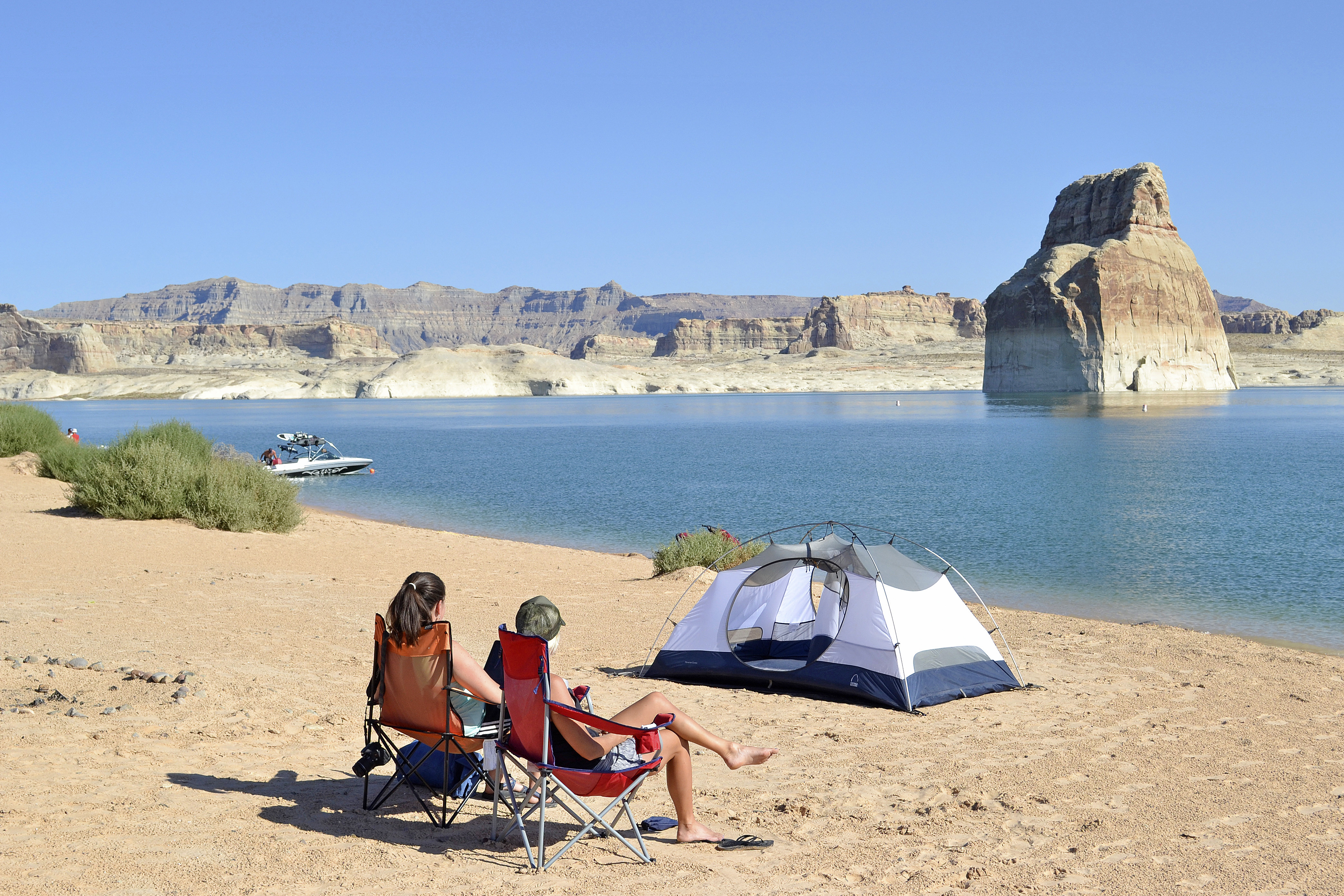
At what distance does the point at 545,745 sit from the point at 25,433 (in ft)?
93.8

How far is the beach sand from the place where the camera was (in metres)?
4.25

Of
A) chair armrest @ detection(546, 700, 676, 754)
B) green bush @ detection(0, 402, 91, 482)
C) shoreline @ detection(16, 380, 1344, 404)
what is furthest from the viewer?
shoreline @ detection(16, 380, 1344, 404)

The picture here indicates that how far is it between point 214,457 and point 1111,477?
79.4ft

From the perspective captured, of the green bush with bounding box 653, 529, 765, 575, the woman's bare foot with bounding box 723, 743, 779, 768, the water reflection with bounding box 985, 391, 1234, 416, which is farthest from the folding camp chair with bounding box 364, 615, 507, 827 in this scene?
the water reflection with bounding box 985, 391, 1234, 416

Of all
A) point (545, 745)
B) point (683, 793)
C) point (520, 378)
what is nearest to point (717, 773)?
point (683, 793)

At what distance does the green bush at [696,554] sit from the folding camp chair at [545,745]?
8.94 metres

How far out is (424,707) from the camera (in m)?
4.57

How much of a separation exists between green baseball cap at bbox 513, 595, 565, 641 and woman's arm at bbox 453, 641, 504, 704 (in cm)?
25

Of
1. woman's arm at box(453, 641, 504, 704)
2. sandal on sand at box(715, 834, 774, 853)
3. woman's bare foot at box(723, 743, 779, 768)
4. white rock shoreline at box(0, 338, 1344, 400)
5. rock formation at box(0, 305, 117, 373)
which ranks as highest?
rock formation at box(0, 305, 117, 373)

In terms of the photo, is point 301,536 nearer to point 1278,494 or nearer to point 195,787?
point 195,787

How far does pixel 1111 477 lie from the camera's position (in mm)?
30828

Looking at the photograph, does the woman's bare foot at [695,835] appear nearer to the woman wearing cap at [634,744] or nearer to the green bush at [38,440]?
the woman wearing cap at [634,744]

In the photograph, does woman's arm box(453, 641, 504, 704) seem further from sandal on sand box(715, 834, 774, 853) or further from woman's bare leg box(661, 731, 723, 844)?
sandal on sand box(715, 834, 774, 853)

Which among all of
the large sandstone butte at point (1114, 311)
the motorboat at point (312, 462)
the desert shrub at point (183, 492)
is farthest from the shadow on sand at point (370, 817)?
the large sandstone butte at point (1114, 311)
